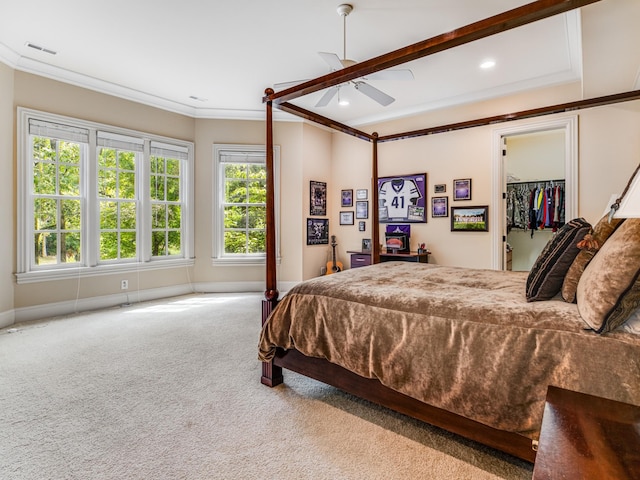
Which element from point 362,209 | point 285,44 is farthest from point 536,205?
point 285,44

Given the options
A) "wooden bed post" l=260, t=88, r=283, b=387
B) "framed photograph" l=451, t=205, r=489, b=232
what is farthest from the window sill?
"framed photograph" l=451, t=205, r=489, b=232

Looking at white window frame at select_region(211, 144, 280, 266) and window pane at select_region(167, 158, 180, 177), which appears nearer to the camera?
window pane at select_region(167, 158, 180, 177)

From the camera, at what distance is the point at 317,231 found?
19.3 ft

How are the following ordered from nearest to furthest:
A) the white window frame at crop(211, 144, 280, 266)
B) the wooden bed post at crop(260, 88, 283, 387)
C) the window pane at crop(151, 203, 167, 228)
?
1. the wooden bed post at crop(260, 88, 283, 387)
2. the window pane at crop(151, 203, 167, 228)
3. the white window frame at crop(211, 144, 280, 266)

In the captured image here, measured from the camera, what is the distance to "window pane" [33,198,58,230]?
402cm

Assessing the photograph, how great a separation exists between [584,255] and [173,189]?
5.17 meters

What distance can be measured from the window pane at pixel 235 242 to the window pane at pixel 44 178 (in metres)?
2.32

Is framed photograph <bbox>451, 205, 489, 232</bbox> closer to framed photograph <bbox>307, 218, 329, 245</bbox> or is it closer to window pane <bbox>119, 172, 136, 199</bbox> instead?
framed photograph <bbox>307, 218, 329, 245</bbox>

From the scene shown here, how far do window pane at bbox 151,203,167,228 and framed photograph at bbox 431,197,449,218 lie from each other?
4.05 meters

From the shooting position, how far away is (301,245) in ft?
18.5

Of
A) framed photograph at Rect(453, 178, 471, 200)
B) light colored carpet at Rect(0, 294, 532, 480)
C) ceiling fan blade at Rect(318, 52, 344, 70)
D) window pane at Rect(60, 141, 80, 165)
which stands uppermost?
ceiling fan blade at Rect(318, 52, 344, 70)

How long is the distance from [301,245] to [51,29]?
3.91m

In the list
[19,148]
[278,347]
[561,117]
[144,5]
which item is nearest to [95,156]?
[19,148]

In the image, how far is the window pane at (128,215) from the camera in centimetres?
474
